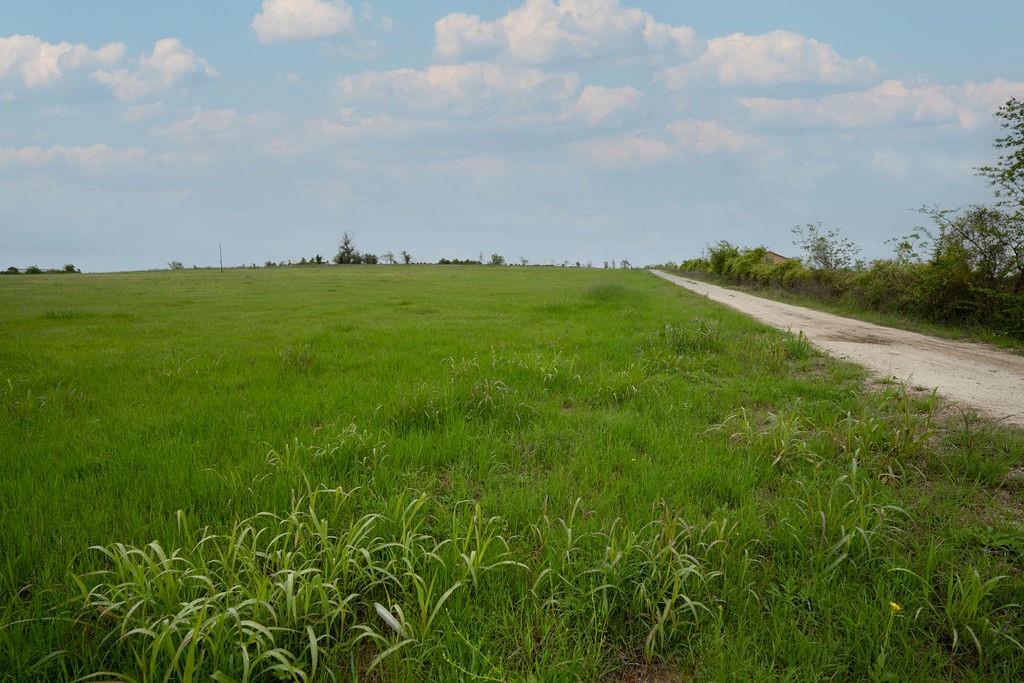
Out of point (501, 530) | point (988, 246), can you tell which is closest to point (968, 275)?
point (988, 246)

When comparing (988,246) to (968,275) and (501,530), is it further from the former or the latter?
(501,530)

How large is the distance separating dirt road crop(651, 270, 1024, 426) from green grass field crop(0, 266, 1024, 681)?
82 centimetres

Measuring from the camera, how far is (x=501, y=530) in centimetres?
317

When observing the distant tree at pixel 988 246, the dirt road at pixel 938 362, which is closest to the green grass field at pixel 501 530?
the dirt road at pixel 938 362

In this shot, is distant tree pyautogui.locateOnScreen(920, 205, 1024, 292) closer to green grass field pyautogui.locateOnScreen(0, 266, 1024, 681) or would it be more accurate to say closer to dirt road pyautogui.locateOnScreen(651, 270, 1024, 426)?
dirt road pyautogui.locateOnScreen(651, 270, 1024, 426)

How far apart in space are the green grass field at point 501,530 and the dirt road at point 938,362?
0.82 meters

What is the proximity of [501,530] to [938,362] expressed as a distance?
28.6 feet

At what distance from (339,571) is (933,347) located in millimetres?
11681

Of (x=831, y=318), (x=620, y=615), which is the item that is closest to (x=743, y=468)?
(x=620, y=615)

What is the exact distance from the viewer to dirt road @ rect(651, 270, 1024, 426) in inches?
242

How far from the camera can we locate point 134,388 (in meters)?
6.51

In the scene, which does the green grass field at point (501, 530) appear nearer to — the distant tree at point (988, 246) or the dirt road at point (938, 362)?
the dirt road at point (938, 362)

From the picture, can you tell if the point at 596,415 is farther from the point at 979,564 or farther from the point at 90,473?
the point at 90,473

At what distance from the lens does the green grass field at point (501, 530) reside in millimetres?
2264
